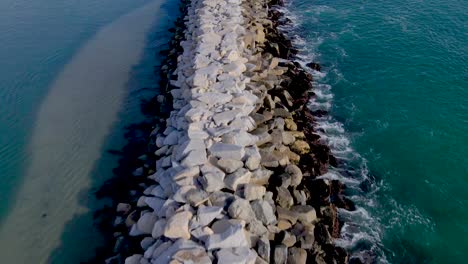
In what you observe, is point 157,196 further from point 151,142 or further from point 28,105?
point 28,105

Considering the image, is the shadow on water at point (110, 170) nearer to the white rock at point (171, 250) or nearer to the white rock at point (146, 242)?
the white rock at point (146, 242)

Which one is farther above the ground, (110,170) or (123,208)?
(123,208)

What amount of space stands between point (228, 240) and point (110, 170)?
8089 mm

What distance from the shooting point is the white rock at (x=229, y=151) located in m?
14.8

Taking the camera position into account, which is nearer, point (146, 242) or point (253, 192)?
point (146, 242)

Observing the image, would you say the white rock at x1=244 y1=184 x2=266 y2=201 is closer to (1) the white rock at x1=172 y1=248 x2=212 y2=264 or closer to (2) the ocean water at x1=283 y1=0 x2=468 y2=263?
(1) the white rock at x1=172 y1=248 x2=212 y2=264

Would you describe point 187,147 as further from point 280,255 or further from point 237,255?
point 280,255

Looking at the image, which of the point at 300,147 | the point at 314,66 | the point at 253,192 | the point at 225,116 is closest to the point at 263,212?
the point at 253,192

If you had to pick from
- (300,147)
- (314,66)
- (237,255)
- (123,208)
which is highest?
(237,255)

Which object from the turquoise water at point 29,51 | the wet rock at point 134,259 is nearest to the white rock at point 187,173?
the wet rock at point 134,259

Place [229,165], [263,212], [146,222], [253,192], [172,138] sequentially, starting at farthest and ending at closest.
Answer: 1. [172,138]
2. [229,165]
3. [253,192]
4. [146,222]
5. [263,212]

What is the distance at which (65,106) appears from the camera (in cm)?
2156

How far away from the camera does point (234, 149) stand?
14922 millimetres

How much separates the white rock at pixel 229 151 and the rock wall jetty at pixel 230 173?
0.04 m
